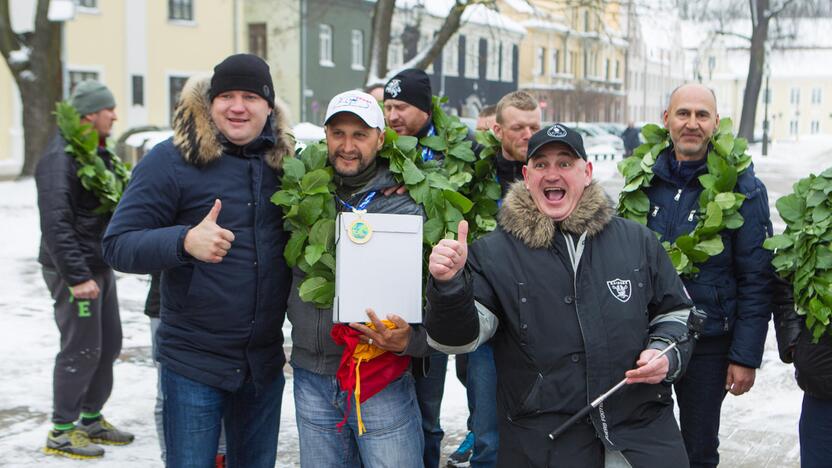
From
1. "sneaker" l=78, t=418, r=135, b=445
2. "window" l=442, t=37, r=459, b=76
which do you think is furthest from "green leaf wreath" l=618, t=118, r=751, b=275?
"window" l=442, t=37, r=459, b=76

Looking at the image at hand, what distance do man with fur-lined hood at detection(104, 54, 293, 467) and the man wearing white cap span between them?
0.59ft

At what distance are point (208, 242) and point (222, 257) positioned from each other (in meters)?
0.19

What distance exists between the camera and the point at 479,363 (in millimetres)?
4637

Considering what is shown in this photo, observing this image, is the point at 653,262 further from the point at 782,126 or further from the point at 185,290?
the point at 782,126

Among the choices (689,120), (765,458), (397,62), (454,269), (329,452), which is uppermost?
(397,62)

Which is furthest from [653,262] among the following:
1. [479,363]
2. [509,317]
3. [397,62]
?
[397,62]

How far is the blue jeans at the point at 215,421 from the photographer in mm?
3479

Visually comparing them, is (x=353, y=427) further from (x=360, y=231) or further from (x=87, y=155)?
(x=87, y=155)

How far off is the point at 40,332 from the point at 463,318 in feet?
21.2

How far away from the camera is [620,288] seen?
3082mm

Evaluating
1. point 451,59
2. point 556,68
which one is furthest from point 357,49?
point 556,68

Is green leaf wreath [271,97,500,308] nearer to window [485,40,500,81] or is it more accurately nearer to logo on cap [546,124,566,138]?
logo on cap [546,124,566,138]

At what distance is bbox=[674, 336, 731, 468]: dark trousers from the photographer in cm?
405

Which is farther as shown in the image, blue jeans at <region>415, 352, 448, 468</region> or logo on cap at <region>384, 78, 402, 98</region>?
logo on cap at <region>384, 78, 402, 98</region>
